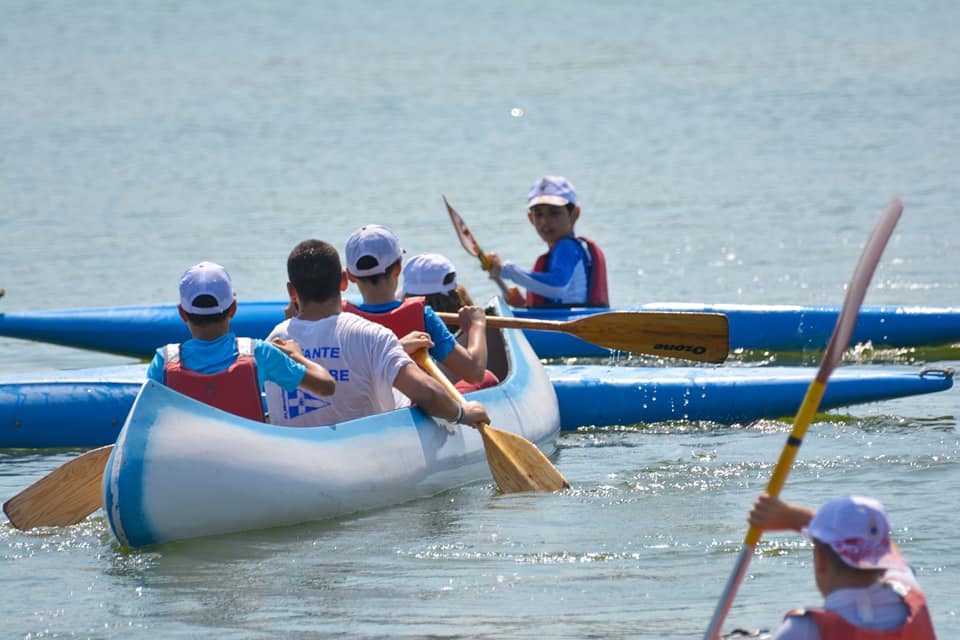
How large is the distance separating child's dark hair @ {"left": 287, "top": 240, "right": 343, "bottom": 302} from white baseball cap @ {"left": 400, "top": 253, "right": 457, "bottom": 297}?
123 cm

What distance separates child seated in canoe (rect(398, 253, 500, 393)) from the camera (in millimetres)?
8086

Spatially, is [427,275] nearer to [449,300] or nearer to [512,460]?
[449,300]

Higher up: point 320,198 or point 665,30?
point 665,30

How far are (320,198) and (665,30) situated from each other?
23081 mm

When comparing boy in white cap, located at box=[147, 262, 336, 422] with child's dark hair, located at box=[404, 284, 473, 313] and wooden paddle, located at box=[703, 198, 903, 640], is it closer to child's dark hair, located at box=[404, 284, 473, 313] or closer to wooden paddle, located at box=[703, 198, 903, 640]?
child's dark hair, located at box=[404, 284, 473, 313]

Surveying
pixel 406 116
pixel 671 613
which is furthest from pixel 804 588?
pixel 406 116

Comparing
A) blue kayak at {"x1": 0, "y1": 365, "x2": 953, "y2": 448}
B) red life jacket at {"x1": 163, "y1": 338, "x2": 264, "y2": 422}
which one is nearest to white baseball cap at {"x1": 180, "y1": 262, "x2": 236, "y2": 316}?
red life jacket at {"x1": 163, "y1": 338, "x2": 264, "y2": 422}

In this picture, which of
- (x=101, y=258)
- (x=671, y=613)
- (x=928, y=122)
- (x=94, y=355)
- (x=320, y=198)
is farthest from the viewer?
→ (x=928, y=122)

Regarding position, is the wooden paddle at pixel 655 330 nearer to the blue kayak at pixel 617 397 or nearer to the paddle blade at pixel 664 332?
the paddle blade at pixel 664 332

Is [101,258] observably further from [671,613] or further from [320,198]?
[671,613]

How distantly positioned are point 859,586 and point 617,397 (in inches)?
217

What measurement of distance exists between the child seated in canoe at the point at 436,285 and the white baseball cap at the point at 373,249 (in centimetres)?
68

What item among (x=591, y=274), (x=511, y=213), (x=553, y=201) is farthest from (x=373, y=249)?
(x=511, y=213)

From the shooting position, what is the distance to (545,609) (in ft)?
18.7
